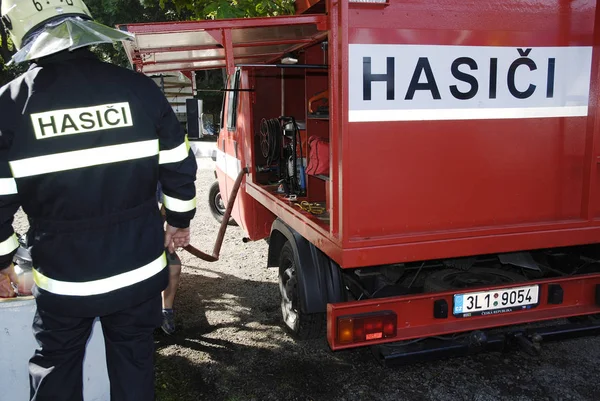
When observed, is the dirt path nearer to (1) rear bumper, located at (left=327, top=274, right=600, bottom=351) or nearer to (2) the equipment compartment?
(1) rear bumper, located at (left=327, top=274, right=600, bottom=351)

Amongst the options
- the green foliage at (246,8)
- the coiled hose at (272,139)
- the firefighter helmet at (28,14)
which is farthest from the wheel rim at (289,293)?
the firefighter helmet at (28,14)

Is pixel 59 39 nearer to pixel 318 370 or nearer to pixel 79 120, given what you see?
pixel 79 120

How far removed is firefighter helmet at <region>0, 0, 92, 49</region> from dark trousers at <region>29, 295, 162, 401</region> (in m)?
1.13

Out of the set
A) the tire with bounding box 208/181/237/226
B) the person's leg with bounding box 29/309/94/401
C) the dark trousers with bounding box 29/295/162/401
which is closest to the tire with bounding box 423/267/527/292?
the dark trousers with bounding box 29/295/162/401

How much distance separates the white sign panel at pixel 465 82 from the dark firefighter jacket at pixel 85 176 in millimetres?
980

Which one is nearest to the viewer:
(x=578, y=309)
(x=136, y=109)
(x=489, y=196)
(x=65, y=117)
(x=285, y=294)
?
(x=65, y=117)

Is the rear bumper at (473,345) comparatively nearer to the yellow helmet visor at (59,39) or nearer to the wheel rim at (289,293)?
the wheel rim at (289,293)

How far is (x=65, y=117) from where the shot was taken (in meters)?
1.95

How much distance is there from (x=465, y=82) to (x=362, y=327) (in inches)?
54.7

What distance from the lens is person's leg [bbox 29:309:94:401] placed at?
2.12 m

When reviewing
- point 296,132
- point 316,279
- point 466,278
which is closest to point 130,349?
point 316,279

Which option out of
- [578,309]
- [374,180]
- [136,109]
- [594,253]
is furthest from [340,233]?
[594,253]

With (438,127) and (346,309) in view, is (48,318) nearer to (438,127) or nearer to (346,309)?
(346,309)

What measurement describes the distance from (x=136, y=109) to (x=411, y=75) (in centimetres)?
132
